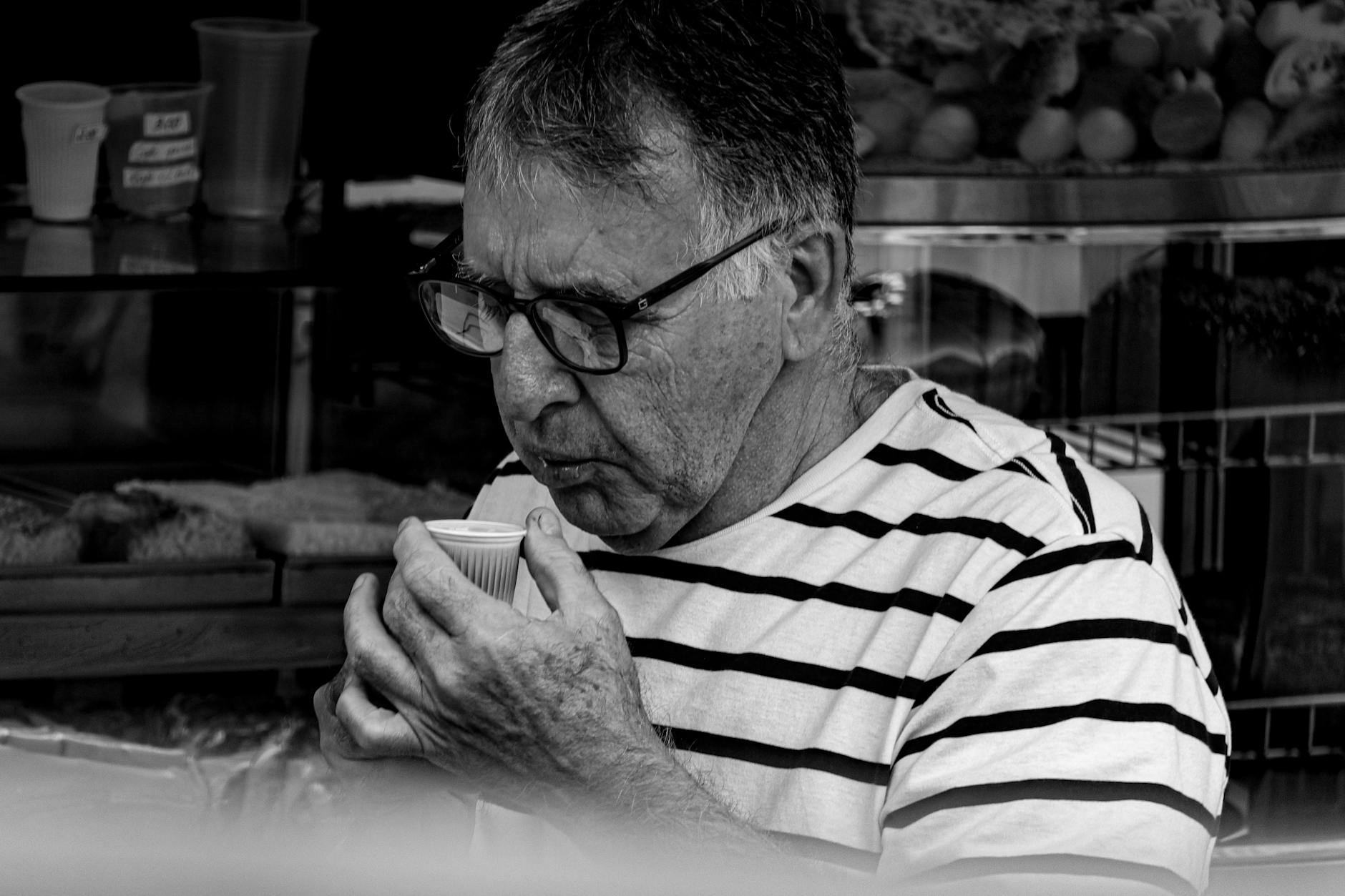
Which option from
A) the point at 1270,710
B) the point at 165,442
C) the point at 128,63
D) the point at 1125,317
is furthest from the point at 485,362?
the point at 1270,710

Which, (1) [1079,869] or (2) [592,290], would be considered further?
(2) [592,290]

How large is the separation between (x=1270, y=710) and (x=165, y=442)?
2014 mm

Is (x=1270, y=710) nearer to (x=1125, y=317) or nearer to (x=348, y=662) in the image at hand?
(x=1125, y=317)

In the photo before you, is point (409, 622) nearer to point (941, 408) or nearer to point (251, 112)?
point (941, 408)

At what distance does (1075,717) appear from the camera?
115 centimetres

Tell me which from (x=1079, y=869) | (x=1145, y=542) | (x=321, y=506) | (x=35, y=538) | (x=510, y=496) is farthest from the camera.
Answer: (x=321, y=506)

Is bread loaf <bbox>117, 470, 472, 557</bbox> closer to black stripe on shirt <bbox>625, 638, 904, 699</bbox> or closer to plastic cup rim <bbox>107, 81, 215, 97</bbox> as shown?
plastic cup rim <bbox>107, 81, 215, 97</bbox>

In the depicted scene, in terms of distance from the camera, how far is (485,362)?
2.65m

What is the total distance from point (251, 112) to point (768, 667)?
164 cm

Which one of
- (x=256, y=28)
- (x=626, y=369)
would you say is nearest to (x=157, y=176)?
(x=256, y=28)

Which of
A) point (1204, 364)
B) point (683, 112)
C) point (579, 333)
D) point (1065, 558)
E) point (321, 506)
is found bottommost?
point (321, 506)

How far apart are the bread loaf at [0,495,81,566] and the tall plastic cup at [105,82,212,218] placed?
1.72 ft

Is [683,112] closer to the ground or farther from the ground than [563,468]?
farther from the ground

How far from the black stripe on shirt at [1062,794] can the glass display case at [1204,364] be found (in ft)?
4.27
